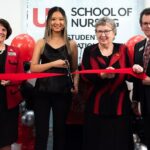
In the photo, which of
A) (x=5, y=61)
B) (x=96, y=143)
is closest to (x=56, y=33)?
(x=5, y=61)

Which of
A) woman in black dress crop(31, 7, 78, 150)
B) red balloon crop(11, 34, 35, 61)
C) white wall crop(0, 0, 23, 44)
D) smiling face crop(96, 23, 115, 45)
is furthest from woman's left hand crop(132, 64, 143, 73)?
white wall crop(0, 0, 23, 44)

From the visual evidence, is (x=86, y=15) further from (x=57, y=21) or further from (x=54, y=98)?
(x=54, y=98)

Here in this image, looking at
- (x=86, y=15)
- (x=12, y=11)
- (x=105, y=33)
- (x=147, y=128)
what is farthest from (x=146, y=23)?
(x=12, y=11)

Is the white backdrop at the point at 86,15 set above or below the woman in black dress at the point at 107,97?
above

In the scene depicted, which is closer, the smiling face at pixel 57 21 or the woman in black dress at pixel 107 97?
the woman in black dress at pixel 107 97

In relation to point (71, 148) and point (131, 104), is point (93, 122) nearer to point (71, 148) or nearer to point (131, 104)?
point (131, 104)

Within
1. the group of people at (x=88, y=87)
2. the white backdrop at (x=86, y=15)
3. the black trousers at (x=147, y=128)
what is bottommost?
the black trousers at (x=147, y=128)

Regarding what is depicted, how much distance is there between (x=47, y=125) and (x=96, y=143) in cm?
41

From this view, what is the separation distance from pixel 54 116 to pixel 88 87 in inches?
13.9

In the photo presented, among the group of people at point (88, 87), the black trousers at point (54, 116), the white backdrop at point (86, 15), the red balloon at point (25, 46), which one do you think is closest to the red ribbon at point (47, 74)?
the group of people at point (88, 87)

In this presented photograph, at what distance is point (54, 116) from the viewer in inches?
108

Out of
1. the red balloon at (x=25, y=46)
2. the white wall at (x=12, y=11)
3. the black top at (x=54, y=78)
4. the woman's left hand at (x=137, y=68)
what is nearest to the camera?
the woman's left hand at (x=137, y=68)

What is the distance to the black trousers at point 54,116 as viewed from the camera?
8.92 feet

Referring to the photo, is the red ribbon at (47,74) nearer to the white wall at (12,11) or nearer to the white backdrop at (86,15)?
the white backdrop at (86,15)
